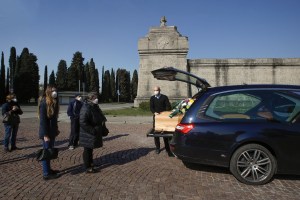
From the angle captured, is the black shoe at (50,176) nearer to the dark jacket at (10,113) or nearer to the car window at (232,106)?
the car window at (232,106)

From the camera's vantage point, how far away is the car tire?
5004 millimetres

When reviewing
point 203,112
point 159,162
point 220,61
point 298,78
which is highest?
point 220,61

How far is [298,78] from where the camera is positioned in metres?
26.6

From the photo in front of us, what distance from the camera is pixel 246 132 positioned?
16.5ft

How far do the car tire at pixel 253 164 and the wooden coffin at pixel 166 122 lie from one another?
196cm

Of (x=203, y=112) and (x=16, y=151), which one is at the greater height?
(x=203, y=112)

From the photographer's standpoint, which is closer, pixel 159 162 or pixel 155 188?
pixel 155 188

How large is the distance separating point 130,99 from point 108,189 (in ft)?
281

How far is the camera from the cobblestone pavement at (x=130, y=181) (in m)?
4.54

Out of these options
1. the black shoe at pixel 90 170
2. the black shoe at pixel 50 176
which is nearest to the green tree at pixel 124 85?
the black shoe at pixel 90 170

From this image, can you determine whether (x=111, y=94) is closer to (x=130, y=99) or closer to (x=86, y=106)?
(x=130, y=99)

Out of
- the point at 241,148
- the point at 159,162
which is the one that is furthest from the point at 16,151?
the point at 241,148

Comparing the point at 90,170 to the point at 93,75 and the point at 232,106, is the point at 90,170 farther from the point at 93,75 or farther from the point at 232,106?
the point at 93,75

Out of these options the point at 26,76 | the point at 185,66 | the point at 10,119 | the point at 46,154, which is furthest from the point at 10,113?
the point at 26,76
